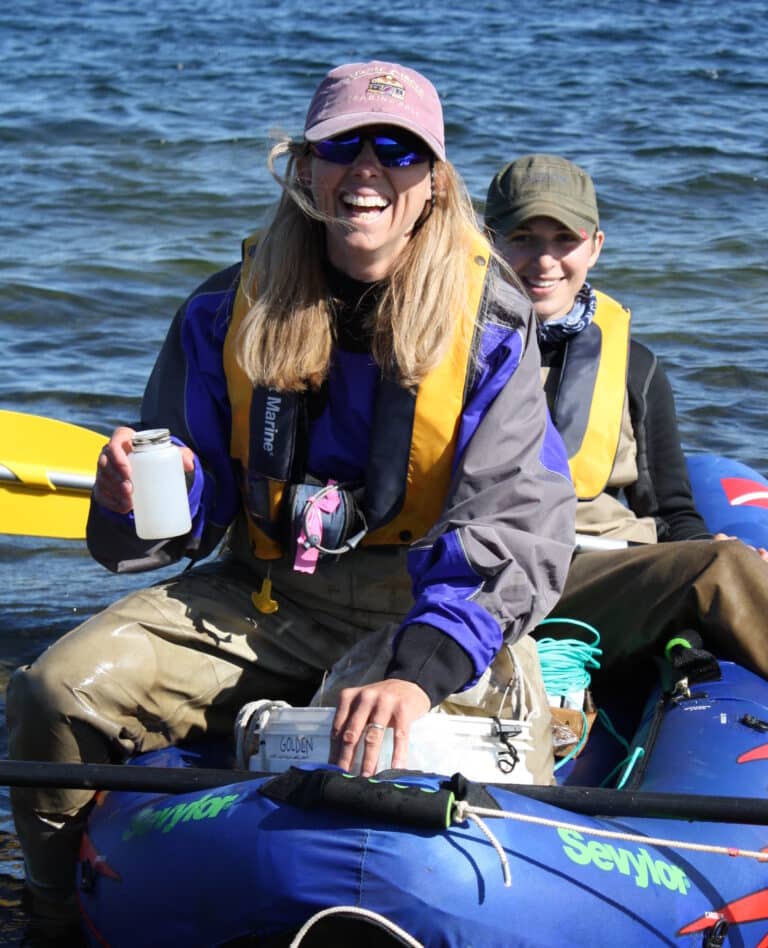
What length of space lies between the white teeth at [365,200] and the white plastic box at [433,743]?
0.89 metres

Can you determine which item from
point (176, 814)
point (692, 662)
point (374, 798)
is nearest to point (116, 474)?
point (176, 814)

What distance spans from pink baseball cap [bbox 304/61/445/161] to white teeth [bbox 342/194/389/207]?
12 cm

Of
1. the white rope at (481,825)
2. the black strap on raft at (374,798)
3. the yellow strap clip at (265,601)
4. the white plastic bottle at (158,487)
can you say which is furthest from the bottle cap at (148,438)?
the white rope at (481,825)

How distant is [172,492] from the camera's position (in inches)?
106

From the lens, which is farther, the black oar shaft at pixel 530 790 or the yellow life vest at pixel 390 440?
the yellow life vest at pixel 390 440

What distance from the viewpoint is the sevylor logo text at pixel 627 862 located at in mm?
2285

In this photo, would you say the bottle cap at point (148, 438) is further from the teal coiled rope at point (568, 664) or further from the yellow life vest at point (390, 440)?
the teal coiled rope at point (568, 664)

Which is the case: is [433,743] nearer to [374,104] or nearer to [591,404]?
[374,104]

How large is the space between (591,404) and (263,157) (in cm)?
750

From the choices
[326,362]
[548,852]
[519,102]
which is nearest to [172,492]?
[326,362]

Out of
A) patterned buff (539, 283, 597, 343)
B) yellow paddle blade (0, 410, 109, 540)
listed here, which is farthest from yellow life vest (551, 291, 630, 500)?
yellow paddle blade (0, 410, 109, 540)

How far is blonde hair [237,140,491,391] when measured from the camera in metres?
2.78

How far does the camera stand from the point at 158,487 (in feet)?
8.79

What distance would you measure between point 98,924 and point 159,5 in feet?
51.3
